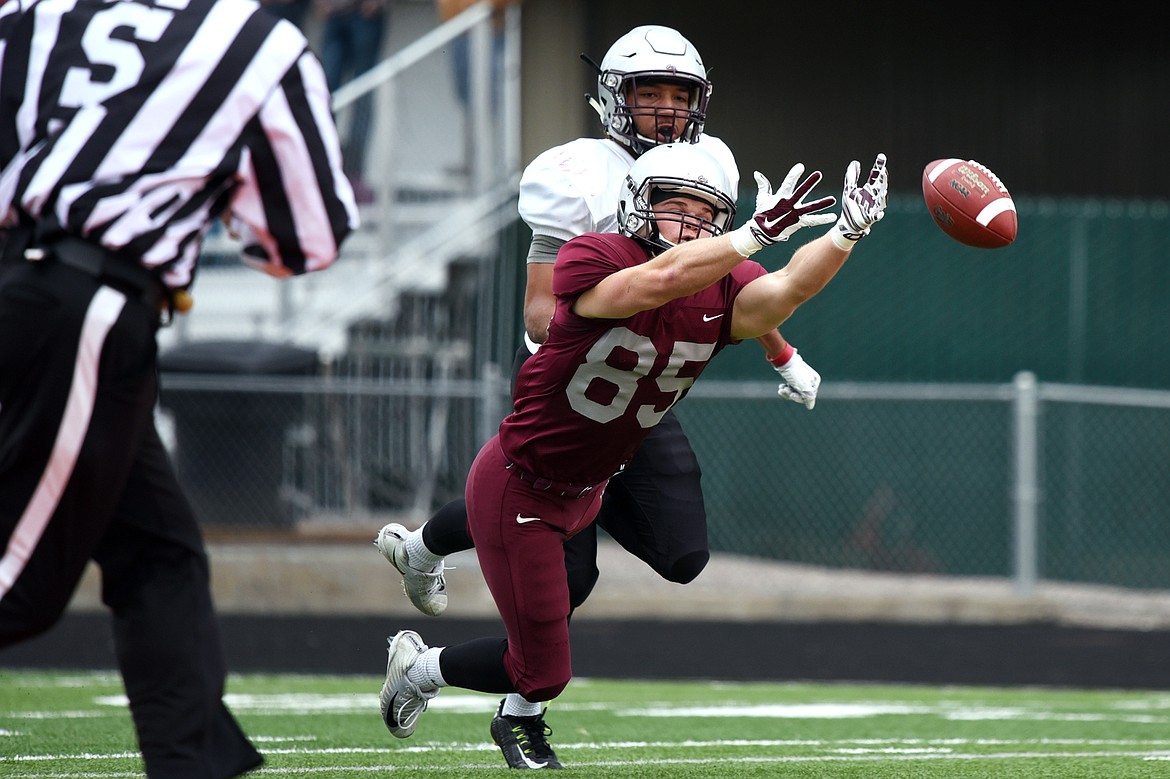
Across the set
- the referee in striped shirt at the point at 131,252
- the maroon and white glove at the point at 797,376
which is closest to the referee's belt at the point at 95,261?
the referee in striped shirt at the point at 131,252

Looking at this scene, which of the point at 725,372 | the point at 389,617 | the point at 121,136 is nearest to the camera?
the point at 121,136

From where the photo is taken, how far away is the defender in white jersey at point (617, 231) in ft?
16.3

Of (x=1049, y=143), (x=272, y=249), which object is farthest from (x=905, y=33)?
(x=272, y=249)

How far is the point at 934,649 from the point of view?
998cm

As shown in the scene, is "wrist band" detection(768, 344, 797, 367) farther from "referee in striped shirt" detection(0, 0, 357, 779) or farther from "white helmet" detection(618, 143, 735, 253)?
"referee in striped shirt" detection(0, 0, 357, 779)

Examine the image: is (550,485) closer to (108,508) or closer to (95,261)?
(108,508)

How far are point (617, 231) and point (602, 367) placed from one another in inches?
29.3

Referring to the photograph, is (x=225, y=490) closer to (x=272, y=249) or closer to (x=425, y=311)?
(x=425, y=311)

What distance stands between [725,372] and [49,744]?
771 cm

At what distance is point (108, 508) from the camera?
133 inches

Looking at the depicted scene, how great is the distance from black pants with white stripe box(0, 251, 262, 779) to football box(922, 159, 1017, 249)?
7.04ft

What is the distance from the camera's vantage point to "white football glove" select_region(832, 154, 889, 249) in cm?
395

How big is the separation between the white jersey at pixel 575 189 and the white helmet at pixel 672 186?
508 millimetres

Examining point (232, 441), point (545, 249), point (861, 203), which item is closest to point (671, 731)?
point (545, 249)
